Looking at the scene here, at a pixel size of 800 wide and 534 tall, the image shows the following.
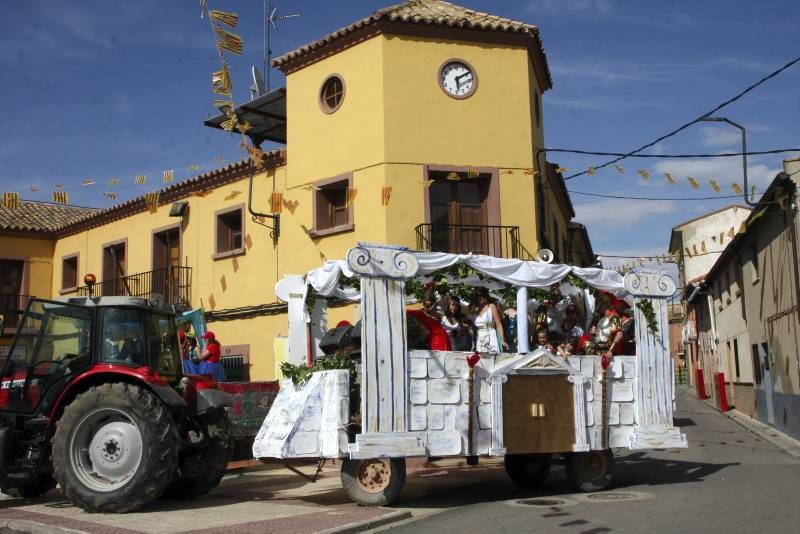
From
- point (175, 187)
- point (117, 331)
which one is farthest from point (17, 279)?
point (117, 331)

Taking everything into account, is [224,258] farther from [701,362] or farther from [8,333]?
[701,362]

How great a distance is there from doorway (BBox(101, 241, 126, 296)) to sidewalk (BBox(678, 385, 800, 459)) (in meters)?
16.2

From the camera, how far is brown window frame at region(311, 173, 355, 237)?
16438 millimetres

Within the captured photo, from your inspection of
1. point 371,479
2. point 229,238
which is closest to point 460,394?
point 371,479

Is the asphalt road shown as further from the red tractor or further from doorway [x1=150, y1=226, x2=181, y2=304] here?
doorway [x1=150, y1=226, x2=181, y2=304]

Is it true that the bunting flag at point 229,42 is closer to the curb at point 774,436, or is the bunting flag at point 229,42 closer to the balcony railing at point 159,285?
the balcony railing at point 159,285

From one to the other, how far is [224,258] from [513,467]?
34.7ft

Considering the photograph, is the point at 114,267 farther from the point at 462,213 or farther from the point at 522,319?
the point at 522,319

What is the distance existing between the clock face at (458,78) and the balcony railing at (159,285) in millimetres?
7970

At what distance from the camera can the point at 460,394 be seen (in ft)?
29.8

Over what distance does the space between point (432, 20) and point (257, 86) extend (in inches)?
212

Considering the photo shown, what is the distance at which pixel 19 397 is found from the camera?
8.94 meters

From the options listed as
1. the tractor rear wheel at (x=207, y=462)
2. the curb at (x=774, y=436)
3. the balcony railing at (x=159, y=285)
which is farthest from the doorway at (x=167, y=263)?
the curb at (x=774, y=436)

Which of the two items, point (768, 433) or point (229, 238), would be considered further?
point (229, 238)
